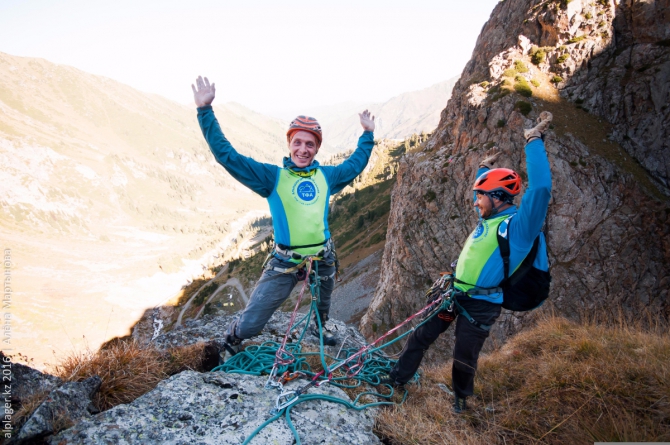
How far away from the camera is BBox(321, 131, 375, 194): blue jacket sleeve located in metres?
5.46

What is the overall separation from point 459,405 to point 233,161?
4.56 m

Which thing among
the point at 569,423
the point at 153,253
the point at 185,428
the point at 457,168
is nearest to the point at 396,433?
the point at 569,423

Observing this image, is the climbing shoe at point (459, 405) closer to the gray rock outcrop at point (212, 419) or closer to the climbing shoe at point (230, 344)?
the gray rock outcrop at point (212, 419)

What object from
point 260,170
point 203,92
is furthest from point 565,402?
point 203,92

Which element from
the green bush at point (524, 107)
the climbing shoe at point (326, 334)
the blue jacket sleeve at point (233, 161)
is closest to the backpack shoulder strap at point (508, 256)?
the blue jacket sleeve at point (233, 161)

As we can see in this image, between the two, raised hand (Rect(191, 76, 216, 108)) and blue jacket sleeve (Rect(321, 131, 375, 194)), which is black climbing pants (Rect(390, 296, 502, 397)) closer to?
blue jacket sleeve (Rect(321, 131, 375, 194))

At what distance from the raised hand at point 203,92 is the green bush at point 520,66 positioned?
26591mm

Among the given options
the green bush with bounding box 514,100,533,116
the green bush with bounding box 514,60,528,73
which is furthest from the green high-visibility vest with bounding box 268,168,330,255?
the green bush with bounding box 514,60,528,73

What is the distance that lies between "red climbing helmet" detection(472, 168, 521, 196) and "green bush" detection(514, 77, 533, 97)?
73.7 ft

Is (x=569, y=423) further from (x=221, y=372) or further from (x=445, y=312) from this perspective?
(x=221, y=372)

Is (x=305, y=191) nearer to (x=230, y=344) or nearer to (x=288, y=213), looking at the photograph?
(x=288, y=213)

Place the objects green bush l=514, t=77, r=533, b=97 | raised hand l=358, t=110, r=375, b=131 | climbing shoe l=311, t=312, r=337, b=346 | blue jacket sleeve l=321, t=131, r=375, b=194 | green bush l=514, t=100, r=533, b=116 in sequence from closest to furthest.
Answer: blue jacket sleeve l=321, t=131, r=375, b=194 → raised hand l=358, t=110, r=375, b=131 → climbing shoe l=311, t=312, r=337, b=346 → green bush l=514, t=100, r=533, b=116 → green bush l=514, t=77, r=533, b=97

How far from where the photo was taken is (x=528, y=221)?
12.2 ft

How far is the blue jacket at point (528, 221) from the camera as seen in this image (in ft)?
11.8
